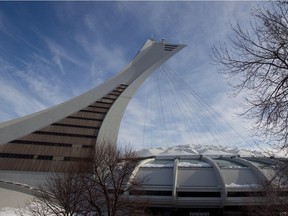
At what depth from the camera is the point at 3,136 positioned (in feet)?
173

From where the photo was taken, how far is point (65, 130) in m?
55.4

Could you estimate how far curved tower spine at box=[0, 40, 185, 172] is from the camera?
4834 cm

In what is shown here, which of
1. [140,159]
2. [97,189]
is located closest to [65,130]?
[140,159]

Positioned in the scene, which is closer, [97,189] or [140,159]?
[97,189]

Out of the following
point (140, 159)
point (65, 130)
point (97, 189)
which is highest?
point (65, 130)

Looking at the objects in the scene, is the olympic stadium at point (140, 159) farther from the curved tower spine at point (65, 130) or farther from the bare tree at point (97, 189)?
the bare tree at point (97, 189)

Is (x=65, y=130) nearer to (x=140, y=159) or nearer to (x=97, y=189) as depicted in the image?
(x=140, y=159)

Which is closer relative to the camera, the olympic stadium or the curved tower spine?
the olympic stadium

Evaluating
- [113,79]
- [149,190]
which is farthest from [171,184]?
[113,79]

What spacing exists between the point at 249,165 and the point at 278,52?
30.7 meters

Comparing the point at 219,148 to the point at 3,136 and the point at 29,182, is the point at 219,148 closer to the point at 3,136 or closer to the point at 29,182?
the point at 29,182

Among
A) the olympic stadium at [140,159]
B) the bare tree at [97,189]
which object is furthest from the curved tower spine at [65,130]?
the bare tree at [97,189]

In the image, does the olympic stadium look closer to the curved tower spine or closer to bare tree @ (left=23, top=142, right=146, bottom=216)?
the curved tower spine

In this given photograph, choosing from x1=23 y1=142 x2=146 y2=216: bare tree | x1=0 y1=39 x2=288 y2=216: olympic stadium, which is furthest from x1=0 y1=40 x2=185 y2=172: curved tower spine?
x1=23 y1=142 x2=146 y2=216: bare tree
